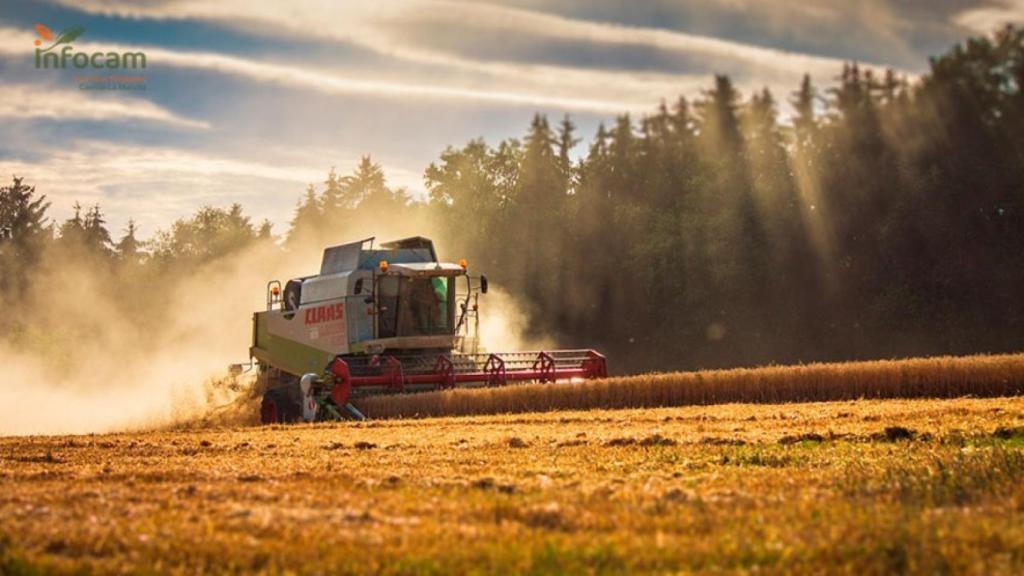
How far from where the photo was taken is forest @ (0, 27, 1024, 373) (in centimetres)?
4647

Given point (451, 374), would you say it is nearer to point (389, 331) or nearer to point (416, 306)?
point (389, 331)

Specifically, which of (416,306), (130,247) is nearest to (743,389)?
(416,306)

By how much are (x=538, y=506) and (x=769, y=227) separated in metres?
47.7

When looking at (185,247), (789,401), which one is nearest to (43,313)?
(185,247)

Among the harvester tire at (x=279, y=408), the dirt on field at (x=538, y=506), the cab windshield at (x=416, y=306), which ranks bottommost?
the dirt on field at (x=538, y=506)

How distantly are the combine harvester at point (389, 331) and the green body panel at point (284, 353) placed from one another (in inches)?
1.1

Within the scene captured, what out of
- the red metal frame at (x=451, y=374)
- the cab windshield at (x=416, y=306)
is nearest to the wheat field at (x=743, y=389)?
the red metal frame at (x=451, y=374)

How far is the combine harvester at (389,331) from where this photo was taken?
25.2 metres

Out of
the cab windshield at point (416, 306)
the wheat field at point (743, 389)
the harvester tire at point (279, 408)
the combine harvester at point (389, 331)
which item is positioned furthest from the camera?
the cab windshield at point (416, 306)

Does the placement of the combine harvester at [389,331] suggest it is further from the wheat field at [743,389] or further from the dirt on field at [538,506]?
the dirt on field at [538,506]

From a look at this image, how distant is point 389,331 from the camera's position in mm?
25906

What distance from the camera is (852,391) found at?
23047 millimetres

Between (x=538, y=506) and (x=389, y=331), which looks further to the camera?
(x=389, y=331)

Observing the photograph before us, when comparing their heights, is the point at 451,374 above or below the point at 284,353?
below
